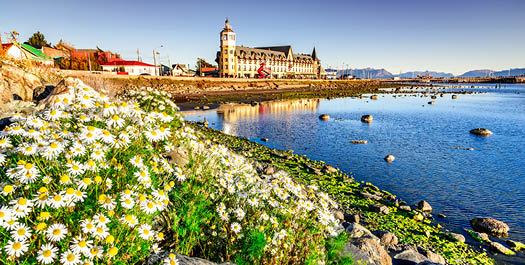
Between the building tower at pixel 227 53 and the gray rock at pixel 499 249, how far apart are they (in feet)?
305

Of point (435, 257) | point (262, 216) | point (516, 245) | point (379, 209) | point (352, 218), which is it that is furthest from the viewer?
point (379, 209)

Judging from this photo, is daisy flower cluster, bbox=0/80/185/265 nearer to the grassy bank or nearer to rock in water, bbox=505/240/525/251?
the grassy bank

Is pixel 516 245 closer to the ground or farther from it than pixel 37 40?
closer to the ground

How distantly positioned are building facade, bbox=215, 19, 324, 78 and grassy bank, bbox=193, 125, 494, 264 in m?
82.6

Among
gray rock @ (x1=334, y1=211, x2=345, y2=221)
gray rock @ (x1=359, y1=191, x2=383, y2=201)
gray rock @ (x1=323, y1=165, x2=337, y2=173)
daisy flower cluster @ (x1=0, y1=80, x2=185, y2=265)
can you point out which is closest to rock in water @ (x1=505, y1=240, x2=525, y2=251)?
gray rock @ (x1=359, y1=191, x2=383, y2=201)

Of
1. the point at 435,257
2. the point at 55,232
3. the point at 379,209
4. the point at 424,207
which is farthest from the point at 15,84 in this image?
the point at 424,207

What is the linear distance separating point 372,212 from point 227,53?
91.1 metres

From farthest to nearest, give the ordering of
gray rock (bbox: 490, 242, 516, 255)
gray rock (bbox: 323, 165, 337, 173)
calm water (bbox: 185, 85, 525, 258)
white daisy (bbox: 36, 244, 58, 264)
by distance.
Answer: gray rock (bbox: 323, 165, 337, 173) → calm water (bbox: 185, 85, 525, 258) → gray rock (bbox: 490, 242, 516, 255) → white daisy (bbox: 36, 244, 58, 264)

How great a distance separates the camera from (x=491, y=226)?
10031mm

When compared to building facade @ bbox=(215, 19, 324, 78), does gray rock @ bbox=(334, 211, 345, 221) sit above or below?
below

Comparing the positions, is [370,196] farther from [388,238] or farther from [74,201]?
[74,201]

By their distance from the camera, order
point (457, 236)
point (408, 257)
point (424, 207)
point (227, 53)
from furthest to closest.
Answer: point (227, 53) < point (424, 207) < point (457, 236) < point (408, 257)

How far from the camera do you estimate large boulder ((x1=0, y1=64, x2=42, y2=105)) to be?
14.9 metres

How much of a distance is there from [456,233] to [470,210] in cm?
272
